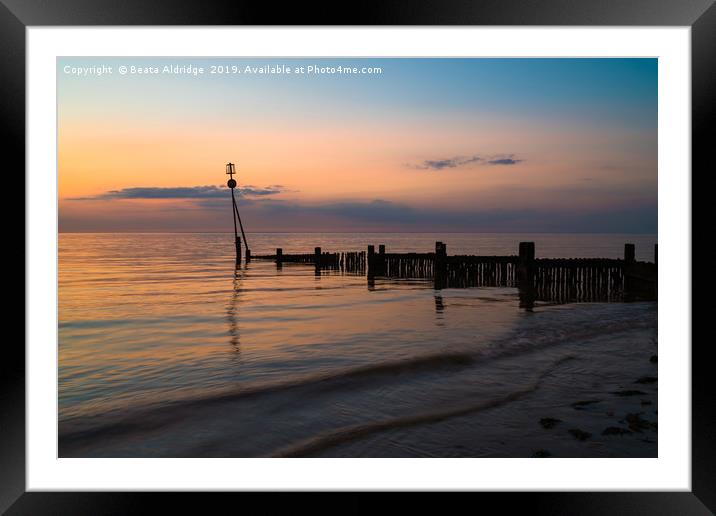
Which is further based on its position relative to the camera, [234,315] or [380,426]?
[234,315]

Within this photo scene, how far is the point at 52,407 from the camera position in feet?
12.1

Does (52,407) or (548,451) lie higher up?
(52,407)

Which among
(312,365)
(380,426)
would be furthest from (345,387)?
(380,426)

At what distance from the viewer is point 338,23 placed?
3406 mm

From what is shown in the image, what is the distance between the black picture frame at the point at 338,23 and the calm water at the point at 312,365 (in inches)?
37.4

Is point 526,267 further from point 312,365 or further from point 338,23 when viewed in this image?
point 338,23

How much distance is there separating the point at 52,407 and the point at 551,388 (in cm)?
456

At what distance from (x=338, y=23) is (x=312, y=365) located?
4.90 m

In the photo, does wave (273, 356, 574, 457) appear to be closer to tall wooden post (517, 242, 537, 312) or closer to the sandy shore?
the sandy shore

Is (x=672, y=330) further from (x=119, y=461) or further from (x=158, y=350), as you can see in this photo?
(x=158, y=350)

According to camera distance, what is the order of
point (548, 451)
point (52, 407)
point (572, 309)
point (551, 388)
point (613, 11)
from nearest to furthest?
point (613, 11), point (52, 407), point (548, 451), point (551, 388), point (572, 309)

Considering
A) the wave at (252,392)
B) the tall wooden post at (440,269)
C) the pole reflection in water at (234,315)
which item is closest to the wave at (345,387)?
the wave at (252,392)

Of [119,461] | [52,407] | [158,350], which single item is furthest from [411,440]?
[158,350]

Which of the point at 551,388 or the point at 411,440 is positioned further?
the point at 551,388
